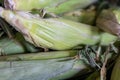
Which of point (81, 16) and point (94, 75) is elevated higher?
point (81, 16)

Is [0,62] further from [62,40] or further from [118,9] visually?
[118,9]

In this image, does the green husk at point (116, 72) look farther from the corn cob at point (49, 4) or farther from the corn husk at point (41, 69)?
the corn cob at point (49, 4)

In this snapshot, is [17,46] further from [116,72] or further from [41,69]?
[116,72]

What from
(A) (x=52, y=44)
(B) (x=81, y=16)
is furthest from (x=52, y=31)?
(B) (x=81, y=16)

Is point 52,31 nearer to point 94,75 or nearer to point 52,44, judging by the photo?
point 52,44

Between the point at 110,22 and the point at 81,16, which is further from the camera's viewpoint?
the point at 81,16

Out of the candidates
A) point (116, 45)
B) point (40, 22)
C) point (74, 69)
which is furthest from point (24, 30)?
point (116, 45)
